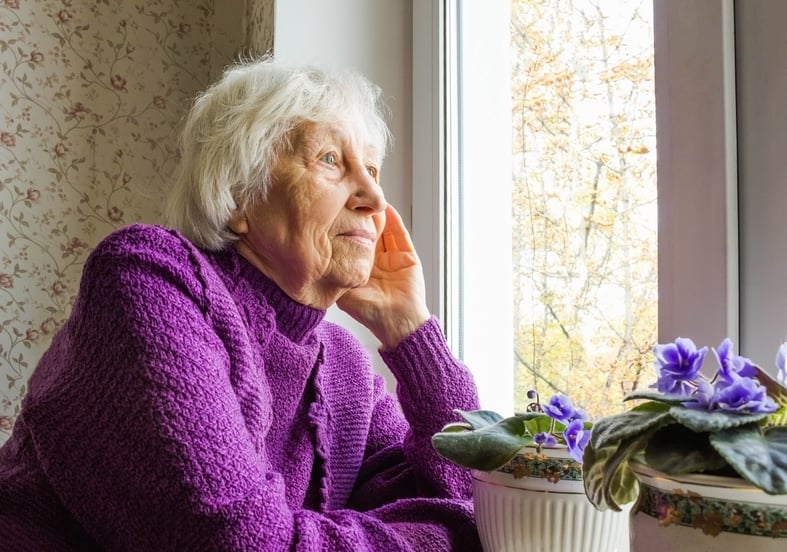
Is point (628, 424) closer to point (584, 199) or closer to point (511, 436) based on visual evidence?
point (511, 436)

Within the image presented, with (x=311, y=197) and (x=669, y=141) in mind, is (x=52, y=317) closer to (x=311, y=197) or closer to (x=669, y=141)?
(x=311, y=197)

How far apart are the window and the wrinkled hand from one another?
31 centimetres

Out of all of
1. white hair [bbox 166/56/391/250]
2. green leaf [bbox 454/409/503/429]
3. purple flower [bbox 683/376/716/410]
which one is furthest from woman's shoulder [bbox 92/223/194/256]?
purple flower [bbox 683/376/716/410]

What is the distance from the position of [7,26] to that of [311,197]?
131cm

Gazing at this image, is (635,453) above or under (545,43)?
under

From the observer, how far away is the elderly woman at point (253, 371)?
30.5 inches

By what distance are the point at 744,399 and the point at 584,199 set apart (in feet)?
2.48

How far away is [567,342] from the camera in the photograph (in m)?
1.31

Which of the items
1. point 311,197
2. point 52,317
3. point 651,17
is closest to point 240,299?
point 311,197

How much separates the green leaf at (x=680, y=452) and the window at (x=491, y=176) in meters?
0.38

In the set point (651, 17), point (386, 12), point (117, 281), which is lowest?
point (117, 281)

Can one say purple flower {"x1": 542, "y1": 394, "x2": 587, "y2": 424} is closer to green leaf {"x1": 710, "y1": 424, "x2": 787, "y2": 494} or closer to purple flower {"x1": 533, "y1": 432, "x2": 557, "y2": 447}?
purple flower {"x1": 533, "y1": 432, "x2": 557, "y2": 447}

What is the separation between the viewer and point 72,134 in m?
1.95

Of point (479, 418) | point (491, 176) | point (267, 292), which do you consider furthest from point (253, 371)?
point (491, 176)
